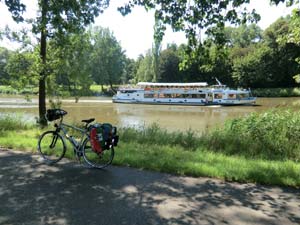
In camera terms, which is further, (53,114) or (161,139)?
(161,139)

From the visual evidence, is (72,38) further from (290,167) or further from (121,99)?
(121,99)

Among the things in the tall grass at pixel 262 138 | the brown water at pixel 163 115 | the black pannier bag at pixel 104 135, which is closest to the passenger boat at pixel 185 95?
the brown water at pixel 163 115

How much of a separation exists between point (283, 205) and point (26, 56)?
11368 mm

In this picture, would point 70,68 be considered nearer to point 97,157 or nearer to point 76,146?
point 76,146

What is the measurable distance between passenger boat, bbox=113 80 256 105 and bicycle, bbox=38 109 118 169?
3891cm

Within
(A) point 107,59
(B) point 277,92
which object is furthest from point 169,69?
(B) point 277,92

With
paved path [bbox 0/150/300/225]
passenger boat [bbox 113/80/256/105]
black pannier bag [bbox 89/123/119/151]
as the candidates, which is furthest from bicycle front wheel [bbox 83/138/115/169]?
passenger boat [bbox 113/80/256/105]

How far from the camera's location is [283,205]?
4242mm

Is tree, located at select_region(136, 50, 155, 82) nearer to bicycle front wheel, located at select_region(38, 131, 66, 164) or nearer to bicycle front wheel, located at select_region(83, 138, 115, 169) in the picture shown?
bicycle front wheel, located at select_region(38, 131, 66, 164)

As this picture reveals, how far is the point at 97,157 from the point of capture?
6.42 meters

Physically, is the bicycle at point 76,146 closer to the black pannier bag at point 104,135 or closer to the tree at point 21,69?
the black pannier bag at point 104,135

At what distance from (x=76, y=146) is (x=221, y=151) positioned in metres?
4.88

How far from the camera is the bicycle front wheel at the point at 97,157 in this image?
242 inches

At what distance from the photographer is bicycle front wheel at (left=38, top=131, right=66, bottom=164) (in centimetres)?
683
